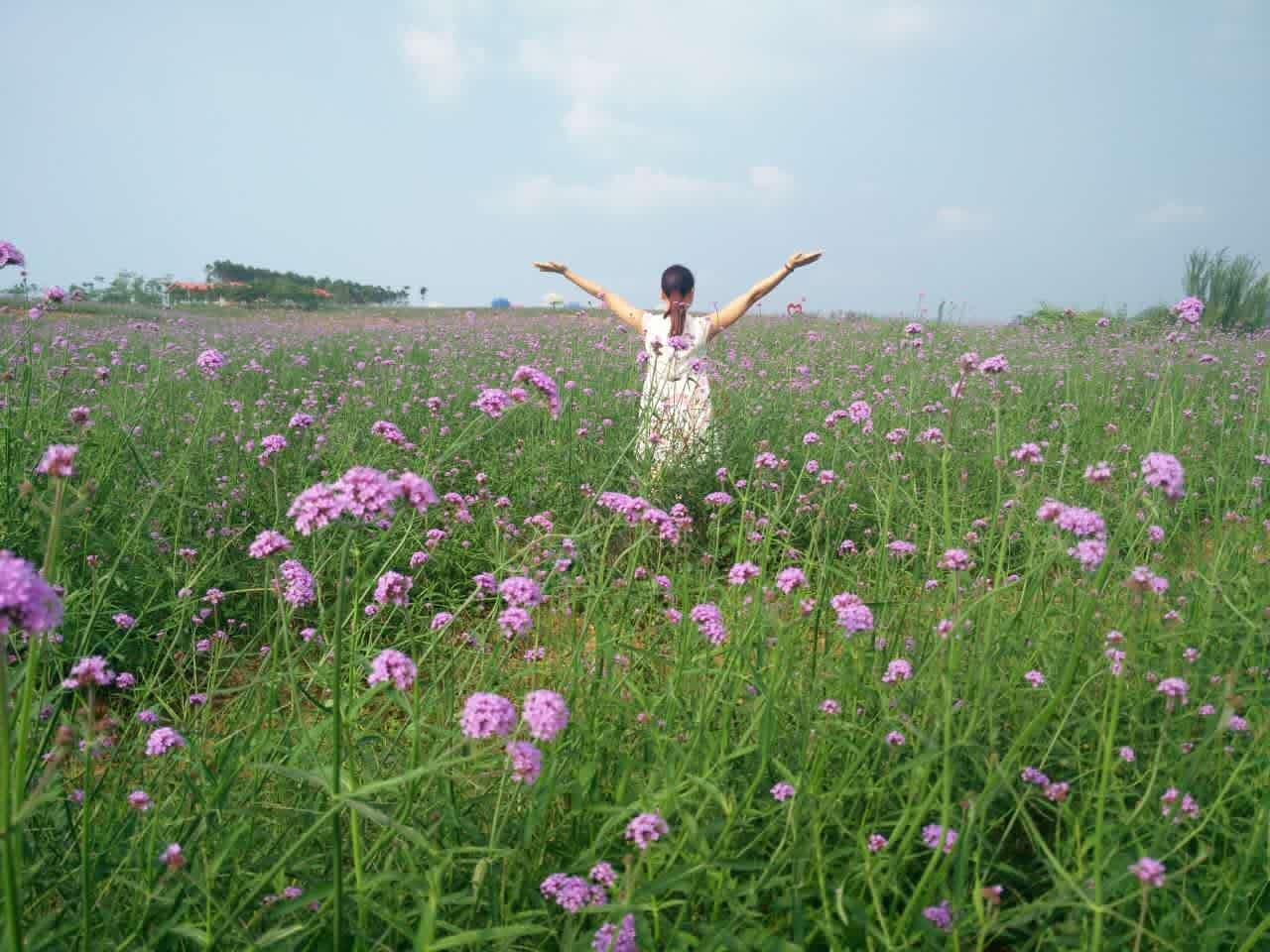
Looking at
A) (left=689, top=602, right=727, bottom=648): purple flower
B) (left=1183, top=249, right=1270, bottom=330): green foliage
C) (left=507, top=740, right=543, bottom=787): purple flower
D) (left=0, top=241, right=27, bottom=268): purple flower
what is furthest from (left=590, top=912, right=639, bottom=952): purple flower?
(left=1183, top=249, right=1270, bottom=330): green foliage

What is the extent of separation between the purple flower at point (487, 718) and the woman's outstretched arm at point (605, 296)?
17.3 ft

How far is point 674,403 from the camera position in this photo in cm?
470

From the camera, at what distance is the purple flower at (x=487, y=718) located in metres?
1.29

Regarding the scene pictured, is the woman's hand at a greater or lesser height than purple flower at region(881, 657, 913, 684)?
greater

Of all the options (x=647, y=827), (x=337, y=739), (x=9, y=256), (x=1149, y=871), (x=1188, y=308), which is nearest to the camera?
(x=337, y=739)

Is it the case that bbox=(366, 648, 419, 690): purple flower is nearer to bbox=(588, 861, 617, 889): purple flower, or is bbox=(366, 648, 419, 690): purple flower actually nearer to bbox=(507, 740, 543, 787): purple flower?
bbox=(507, 740, 543, 787): purple flower

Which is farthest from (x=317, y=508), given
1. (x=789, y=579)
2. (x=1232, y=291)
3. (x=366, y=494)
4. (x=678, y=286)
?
(x=1232, y=291)

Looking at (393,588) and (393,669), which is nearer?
(393,669)

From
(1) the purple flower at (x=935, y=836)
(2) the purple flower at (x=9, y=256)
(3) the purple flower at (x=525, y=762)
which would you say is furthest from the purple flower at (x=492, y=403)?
(2) the purple flower at (x=9, y=256)

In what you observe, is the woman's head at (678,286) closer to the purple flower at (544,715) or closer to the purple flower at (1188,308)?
the purple flower at (1188,308)

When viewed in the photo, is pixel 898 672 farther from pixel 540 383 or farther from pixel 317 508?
pixel 317 508

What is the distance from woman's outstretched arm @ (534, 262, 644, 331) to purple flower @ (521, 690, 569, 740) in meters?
5.25

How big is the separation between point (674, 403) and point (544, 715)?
11.4ft

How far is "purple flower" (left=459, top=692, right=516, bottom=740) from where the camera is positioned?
1.29 meters
